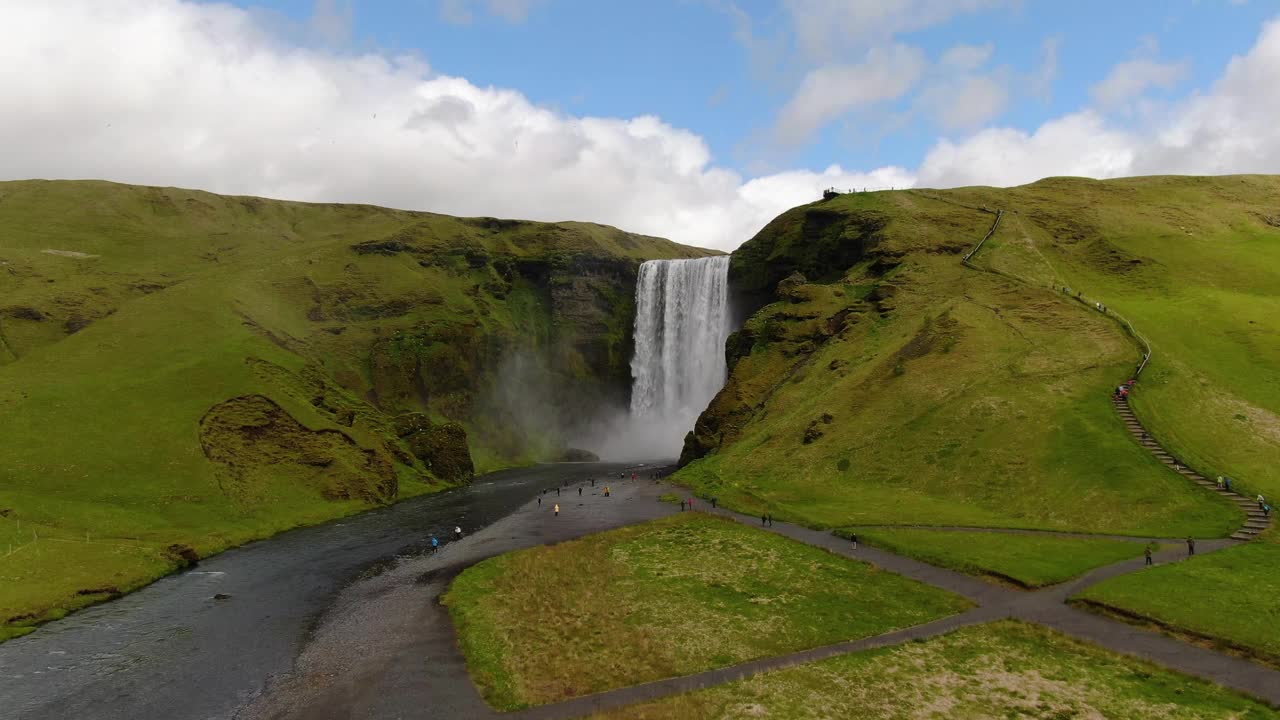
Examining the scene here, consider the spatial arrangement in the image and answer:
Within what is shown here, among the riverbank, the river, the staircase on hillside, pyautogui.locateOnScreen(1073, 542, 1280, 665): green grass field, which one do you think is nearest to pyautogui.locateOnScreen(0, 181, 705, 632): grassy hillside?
the river

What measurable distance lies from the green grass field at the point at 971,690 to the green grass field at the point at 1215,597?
3.97 m

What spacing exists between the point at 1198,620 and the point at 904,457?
30.9m

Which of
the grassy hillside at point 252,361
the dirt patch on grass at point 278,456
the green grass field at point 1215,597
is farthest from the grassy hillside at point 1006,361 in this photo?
the grassy hillside at point 252,361

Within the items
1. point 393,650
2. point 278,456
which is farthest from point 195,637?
point 278,456

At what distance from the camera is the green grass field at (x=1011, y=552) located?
34.2 m

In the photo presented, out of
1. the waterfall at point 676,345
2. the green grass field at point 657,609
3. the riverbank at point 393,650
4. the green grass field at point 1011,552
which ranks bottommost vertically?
the riverbank at point 393,650

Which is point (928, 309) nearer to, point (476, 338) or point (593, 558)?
point (593, 558)

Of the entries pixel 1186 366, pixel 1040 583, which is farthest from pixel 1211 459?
pixel 1040 583

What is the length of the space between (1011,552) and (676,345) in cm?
9352

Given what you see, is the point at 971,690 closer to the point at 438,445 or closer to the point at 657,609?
the point at 657,609

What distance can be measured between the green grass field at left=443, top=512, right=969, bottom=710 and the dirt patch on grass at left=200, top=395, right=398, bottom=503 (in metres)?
35.7

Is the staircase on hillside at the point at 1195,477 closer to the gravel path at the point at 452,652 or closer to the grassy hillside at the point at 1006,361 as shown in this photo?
the grassy hillside at the point at 1006,361

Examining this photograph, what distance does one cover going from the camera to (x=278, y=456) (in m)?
74.1

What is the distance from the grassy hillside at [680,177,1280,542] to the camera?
4744 cm
